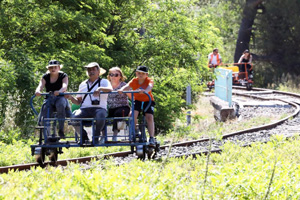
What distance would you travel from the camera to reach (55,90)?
9.33 meters

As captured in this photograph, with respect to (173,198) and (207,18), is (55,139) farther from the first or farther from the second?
(207,18)

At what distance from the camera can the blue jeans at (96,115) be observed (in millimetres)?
9125

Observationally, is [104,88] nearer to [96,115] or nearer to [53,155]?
[96,115]

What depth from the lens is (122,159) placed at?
1059 cm

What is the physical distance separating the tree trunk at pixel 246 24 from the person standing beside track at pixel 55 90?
3173 centimetres

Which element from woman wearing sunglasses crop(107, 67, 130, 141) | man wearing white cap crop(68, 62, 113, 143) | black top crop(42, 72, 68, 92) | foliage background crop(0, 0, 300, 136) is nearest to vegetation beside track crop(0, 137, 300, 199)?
man wearing white cap crop(68, 62, 113, 143)

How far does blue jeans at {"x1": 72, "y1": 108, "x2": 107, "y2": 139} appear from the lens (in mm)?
9125

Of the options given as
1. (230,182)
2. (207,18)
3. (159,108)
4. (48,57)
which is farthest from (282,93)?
(230,182)

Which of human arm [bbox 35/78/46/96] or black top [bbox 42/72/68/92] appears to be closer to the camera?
human arm [bbox 35/78/46/96]

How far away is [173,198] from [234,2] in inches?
1509

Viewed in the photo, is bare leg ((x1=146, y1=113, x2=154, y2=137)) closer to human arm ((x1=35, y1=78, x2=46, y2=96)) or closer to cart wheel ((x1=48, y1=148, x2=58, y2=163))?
cart wheel ((x1=48, y1=148, x2=58, y2=163))

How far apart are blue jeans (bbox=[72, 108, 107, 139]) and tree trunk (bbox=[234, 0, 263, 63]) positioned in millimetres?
31736

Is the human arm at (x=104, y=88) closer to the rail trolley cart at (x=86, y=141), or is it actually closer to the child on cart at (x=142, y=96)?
the rail trolley cart at (x=86, y=141)

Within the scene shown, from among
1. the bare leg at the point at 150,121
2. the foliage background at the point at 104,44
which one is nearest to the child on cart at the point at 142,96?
the bare leg at the point at 150,121
